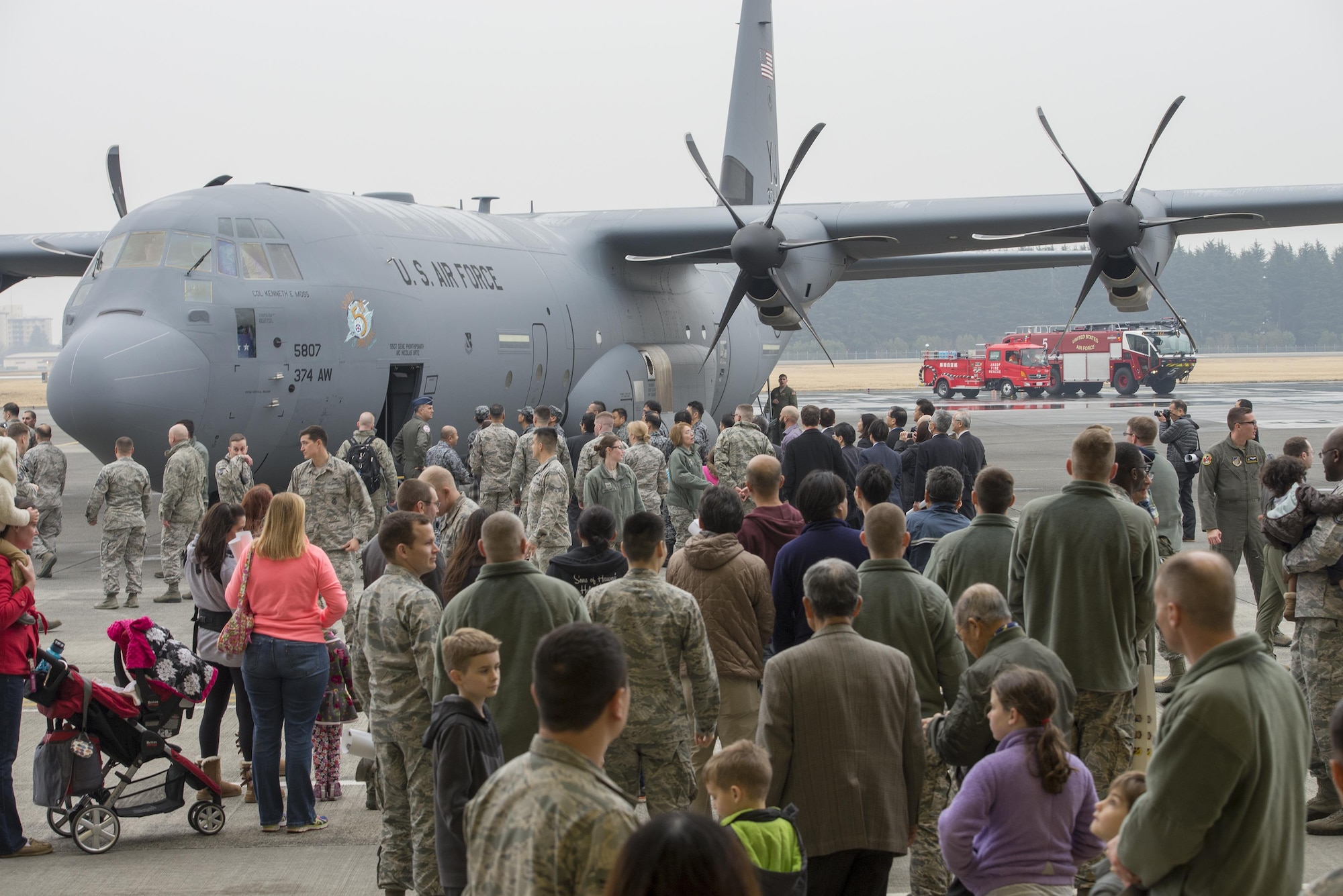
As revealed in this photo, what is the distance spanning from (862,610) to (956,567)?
1.01 meters

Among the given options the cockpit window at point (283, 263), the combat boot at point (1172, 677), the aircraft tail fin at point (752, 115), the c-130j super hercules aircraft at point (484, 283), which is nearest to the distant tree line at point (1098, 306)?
the aircraft tail fin at point (752, 115)

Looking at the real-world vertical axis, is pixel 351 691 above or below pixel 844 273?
below

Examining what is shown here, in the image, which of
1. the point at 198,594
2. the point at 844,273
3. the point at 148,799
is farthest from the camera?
the point at 844,273

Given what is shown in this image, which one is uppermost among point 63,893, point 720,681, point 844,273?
point 844,273

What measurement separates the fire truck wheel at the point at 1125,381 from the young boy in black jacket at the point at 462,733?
45.2 meters

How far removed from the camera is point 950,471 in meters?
6.54

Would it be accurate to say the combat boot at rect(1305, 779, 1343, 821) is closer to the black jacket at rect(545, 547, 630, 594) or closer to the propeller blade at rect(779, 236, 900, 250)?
the black jacket at rect(545, 547, 630, 594)

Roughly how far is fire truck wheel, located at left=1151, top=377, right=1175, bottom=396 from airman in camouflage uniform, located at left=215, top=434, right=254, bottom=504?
137 feet

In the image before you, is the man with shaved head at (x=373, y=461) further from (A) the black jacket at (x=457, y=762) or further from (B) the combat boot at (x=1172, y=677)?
(A) the black jacket at (x=457, y=762)

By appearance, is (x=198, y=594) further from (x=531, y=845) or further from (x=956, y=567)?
(x=531, y=845)

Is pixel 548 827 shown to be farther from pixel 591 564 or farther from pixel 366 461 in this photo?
pixel 366 461

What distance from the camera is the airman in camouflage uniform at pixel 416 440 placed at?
1241 cm

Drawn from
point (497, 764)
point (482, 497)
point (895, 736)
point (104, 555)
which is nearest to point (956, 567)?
point (895, 736)

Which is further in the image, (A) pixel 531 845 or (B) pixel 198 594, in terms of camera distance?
(B) pixel 198 594
